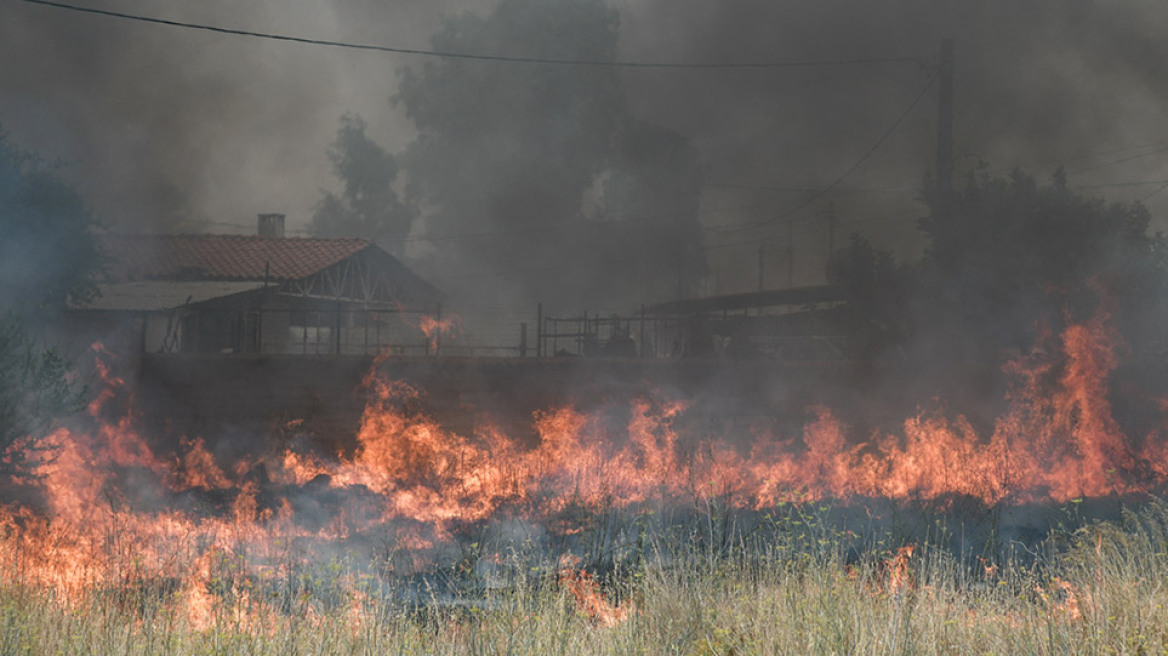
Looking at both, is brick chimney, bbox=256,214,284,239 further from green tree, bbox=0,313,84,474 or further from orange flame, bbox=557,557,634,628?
orange flame, bbox=557,557,634,628

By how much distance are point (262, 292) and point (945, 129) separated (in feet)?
67.0

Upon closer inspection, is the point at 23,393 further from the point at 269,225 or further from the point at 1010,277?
the point at 269,225

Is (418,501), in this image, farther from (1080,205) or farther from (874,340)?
(1080,205)

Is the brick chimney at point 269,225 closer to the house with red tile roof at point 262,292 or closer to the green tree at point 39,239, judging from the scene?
the house with red tile roof at point 262,292

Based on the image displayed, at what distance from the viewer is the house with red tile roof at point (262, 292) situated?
24.0 metres

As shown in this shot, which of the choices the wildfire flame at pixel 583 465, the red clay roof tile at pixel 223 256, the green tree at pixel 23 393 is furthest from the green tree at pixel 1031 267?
the red clay roof tile at pixel 223 256

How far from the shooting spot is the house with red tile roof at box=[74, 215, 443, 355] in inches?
944

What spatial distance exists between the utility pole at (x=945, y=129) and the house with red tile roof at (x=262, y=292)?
12819 millimetres

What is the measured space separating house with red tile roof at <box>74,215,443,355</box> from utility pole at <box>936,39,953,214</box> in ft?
42.1

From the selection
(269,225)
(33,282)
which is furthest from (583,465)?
(269,225)

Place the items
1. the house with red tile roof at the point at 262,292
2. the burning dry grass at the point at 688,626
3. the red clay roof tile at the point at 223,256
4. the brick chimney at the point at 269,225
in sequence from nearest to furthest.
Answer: the burning dry grass at the point at 688,626, the house with red tile roof at the point at 262,292, the red clay roof tile at the point at 223,256, the brick chimney at the point at 269,225

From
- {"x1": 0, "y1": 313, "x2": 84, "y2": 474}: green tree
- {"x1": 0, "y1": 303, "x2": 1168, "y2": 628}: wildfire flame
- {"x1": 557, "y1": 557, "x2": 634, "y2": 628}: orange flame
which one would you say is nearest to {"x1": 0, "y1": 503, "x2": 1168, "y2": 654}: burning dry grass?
{"x1": 557, "y1": 557, "x2": 634, "y2": 628}: orange flame

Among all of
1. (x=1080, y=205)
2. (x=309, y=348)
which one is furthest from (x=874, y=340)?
(x=309, y=348)

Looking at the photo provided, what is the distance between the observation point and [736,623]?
6.40 m
